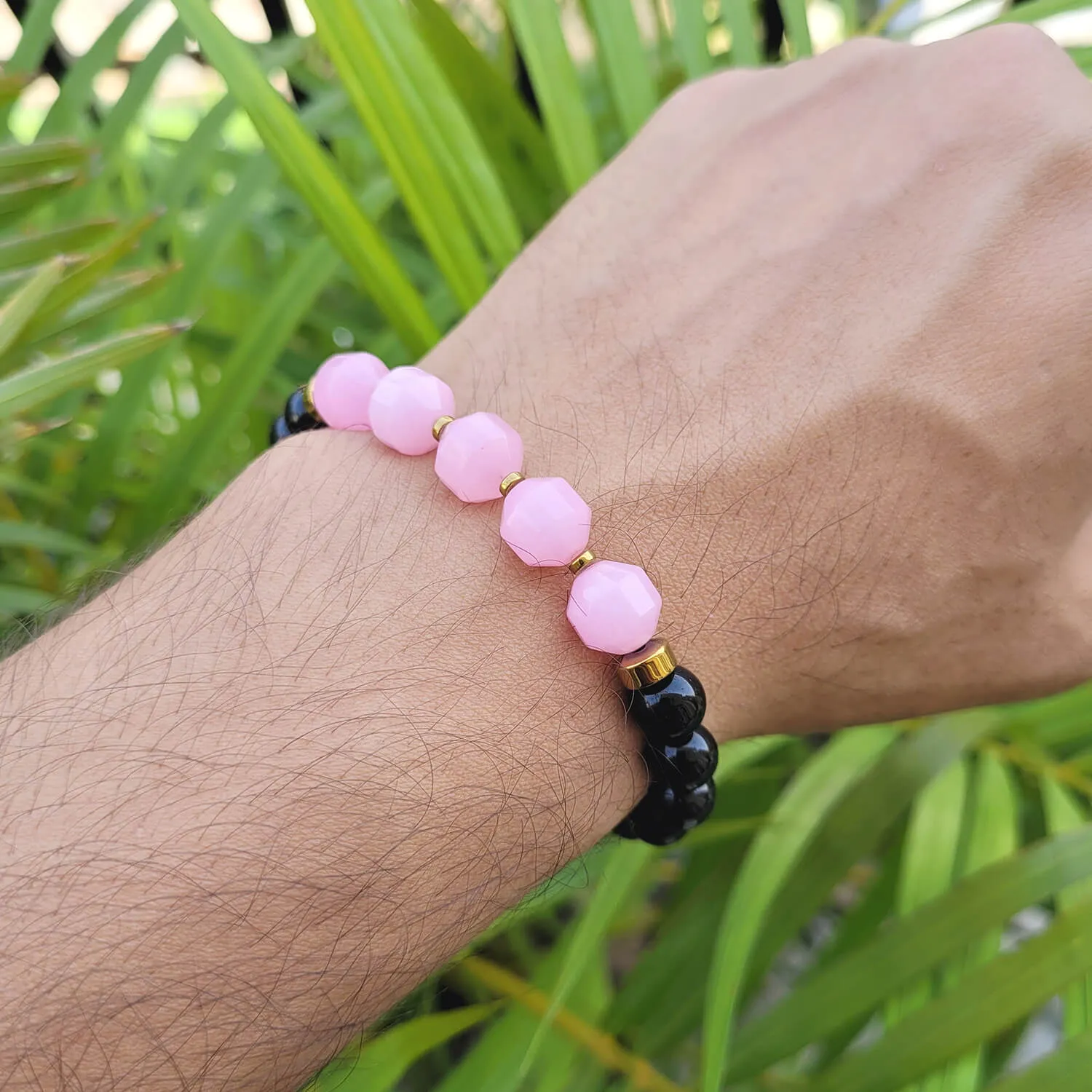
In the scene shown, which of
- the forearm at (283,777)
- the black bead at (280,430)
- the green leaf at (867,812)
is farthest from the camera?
the green leaf at (867,812)

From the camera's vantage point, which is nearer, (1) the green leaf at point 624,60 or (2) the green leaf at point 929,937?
(2) the green leaf at point 929,937

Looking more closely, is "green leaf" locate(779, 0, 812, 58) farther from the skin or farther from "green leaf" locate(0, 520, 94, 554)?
"green leaf" locate(0, 520, 94, 554)

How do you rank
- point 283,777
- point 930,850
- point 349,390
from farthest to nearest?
point 930,850 < point 349,390 < point 283,777

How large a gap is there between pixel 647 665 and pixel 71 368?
35 centimetres

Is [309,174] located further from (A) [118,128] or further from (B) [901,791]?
(B) [901,791]

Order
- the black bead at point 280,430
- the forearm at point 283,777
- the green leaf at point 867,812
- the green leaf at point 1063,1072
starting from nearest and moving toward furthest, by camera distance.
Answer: the forearm at point 283,777 < the green leaf at point 1063,1072 < the black bead at point 280,430 < the green leaf at point 867,812

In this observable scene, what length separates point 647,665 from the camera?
459 millimetres

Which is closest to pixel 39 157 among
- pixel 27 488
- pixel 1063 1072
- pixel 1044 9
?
pixel 27 488

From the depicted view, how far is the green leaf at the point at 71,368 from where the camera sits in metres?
0.49

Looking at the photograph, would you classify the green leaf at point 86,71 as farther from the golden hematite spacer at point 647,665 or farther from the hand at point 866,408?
the golden hematite spacer at point 647,665

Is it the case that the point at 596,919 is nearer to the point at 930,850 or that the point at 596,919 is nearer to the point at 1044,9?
the point at 930,850

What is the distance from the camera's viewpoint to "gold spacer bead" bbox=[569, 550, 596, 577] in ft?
1.56

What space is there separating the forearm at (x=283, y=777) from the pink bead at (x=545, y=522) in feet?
0.08

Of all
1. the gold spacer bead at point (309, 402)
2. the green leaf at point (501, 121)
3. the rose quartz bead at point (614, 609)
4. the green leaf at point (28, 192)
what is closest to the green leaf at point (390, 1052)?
the rose quartz bead at point (614, 609)
